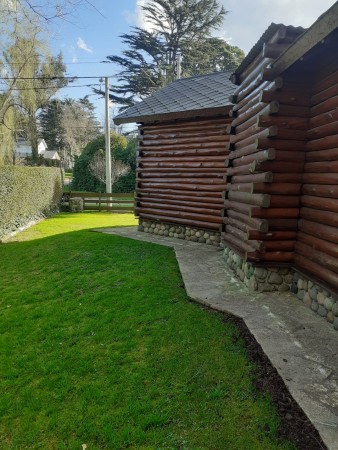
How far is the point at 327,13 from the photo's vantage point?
2555 millimetres

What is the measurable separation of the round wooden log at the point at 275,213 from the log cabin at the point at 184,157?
3127mm

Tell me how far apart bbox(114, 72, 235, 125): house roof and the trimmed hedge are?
399cm

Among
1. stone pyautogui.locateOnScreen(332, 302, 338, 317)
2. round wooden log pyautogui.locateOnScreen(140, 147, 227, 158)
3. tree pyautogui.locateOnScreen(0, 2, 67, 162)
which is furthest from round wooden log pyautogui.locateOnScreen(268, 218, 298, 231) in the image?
tree pyautogui.locateOnScreen(0, 2, 67, 162)

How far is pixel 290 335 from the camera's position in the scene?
317cm

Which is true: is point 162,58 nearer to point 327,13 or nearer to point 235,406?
point 327,13

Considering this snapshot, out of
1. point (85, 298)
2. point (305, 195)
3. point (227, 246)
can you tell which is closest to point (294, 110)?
point (305, 195)

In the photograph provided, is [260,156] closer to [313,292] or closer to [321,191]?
[321,191]

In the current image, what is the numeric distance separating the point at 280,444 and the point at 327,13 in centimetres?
340

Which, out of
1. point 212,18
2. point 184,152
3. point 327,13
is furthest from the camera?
point 212,18

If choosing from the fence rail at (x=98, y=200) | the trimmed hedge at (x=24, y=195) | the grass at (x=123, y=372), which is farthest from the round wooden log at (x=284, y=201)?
the fence rail at (x=98, y=200)

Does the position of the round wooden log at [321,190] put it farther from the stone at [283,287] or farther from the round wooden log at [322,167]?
the stone at [283,287]

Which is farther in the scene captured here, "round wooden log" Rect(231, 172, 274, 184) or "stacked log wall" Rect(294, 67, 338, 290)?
"round wooden log" Rect(231, 172, 274, 184)

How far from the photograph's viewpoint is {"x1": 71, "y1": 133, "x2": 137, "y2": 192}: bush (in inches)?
856

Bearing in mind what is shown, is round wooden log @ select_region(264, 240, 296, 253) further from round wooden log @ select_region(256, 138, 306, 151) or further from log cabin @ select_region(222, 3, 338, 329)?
round wooden log @ select_region(256, 138, 306, 151)
